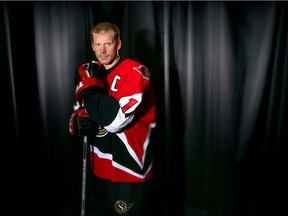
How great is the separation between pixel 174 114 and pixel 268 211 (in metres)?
0.92

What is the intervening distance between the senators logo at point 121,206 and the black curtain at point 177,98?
64 cm

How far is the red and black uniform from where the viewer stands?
1.17m

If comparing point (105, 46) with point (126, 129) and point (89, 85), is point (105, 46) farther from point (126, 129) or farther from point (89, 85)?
point (126, 129)

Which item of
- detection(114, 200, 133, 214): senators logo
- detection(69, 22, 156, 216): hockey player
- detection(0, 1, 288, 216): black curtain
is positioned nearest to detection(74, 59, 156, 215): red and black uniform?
detection(69, 22, 156, 216): hockey player

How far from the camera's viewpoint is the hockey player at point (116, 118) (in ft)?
3.84

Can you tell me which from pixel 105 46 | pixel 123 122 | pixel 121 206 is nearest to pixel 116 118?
pixel 123 122

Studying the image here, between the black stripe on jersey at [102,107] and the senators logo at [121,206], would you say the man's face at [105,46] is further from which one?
the senators logo at [121,206]

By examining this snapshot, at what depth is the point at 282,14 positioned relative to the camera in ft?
5.48

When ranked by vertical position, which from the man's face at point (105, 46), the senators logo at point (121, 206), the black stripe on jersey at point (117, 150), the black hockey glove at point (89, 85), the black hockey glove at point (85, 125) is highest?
the man's face at point (105, 46)

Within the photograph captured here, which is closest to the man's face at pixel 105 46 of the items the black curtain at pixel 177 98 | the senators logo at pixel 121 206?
the black curtain at pixel 177 98

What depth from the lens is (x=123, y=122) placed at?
3.88 ft

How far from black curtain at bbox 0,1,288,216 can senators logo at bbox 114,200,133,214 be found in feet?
2.10

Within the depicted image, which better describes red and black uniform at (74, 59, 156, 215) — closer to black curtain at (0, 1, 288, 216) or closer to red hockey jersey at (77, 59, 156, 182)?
red hockey jersey at (77, 59, 156, 182)

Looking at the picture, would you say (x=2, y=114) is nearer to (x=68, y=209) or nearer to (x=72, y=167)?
(x=72, y=167)
